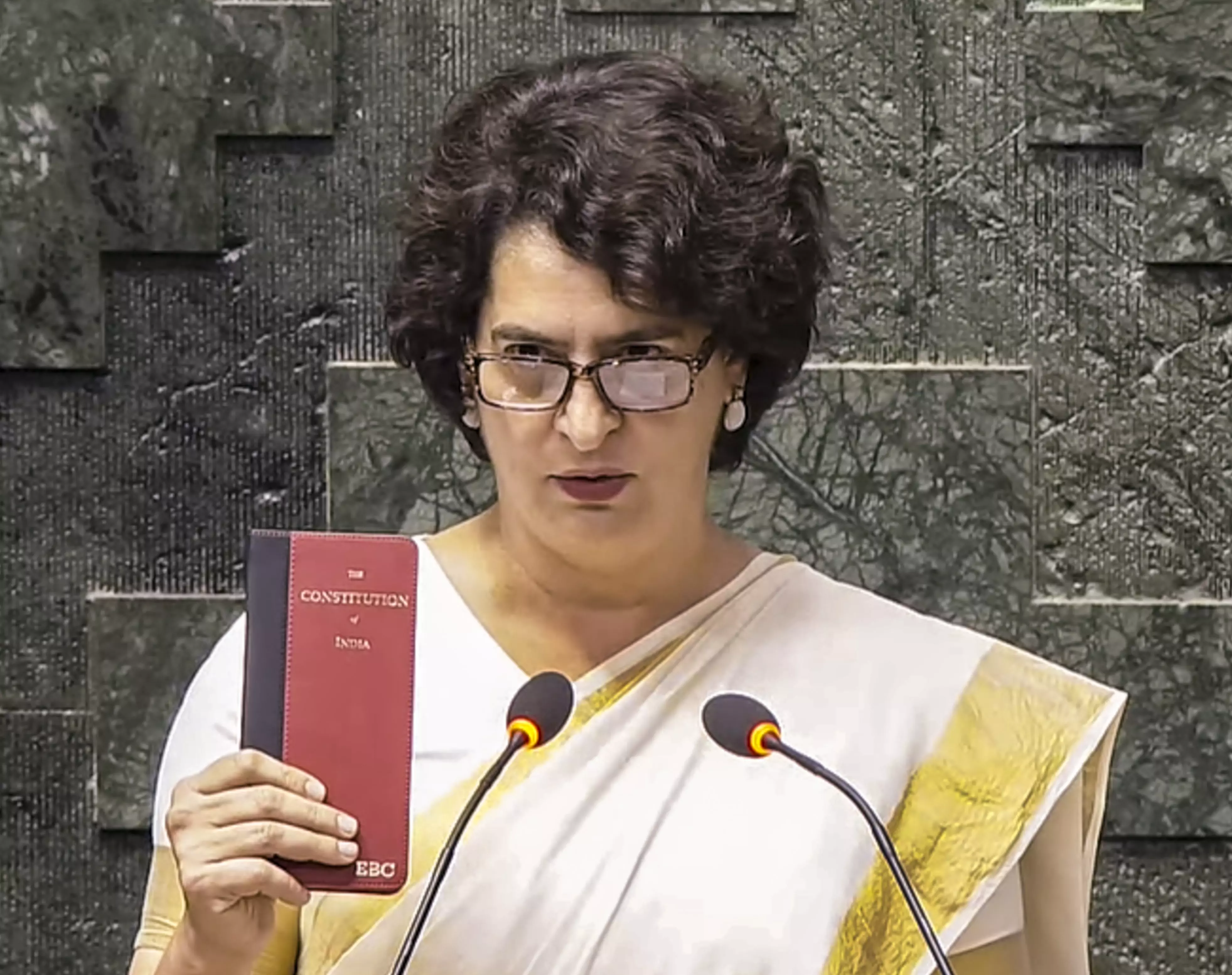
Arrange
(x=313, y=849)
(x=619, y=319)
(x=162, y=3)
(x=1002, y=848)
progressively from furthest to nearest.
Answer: (x=162, y=3) → (x=1002, y=848) → (x=619, y=319) → (x=313, y=849)

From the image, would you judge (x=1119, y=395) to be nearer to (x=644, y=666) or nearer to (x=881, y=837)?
(x=644, y=666)

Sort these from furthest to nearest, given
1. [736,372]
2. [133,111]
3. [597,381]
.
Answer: [133,111], [736,372], [597,381]

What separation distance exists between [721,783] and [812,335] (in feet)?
1.12

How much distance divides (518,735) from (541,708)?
4cm

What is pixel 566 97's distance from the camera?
111 cm

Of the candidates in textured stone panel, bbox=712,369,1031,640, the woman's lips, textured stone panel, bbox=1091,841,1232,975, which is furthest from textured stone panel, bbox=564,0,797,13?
textured stone panel, bbox=1091,841,1232,975

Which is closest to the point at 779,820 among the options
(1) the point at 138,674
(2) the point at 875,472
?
(2) the point at 875,472

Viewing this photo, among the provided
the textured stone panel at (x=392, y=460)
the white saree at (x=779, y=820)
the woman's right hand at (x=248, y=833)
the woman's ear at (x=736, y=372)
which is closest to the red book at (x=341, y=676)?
the woman's right hand at (x=248, y=833)

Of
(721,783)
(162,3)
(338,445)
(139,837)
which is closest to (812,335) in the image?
(721,783)

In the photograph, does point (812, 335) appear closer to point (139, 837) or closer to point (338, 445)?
point (338, 445)

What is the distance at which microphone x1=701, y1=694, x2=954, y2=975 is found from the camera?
37.6 inches

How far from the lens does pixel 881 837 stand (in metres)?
0.97

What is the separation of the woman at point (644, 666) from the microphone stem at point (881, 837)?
0.16 meters

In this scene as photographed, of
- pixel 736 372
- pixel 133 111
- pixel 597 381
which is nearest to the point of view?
pixel 597 381
